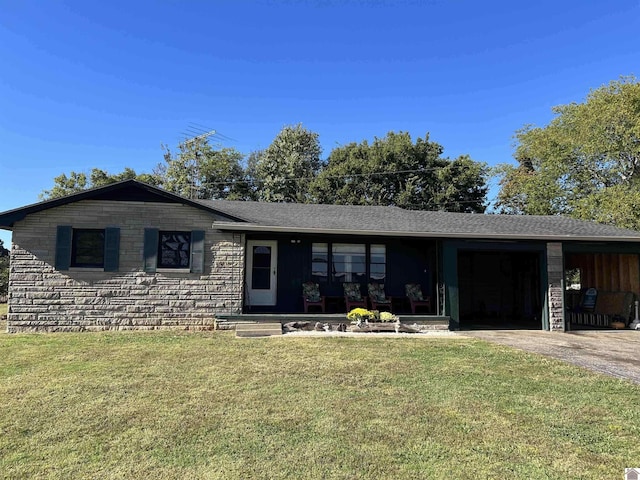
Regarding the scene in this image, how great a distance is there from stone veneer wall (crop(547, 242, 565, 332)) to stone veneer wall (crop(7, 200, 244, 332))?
25.0 ft

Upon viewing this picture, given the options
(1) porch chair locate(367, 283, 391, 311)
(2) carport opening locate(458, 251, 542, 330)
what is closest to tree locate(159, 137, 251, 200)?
(2) carport opening locate(458, 251, 542, 330)

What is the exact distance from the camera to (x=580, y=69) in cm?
1730

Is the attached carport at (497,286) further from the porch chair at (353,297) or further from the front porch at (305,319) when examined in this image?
the porch chair at (353,297)

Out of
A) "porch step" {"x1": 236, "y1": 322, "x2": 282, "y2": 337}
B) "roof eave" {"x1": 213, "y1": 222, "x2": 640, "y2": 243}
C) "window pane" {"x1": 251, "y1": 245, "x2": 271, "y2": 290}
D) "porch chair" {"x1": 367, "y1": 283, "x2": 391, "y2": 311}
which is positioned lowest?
"porch step" {"x1": 236, "y1": 322, "x2": 282, "y2": 337}

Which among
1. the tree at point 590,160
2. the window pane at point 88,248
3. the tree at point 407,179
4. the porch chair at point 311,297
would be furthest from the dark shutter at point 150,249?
the tree at point 590,160

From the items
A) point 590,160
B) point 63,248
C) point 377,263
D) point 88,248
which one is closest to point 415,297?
point 377,263

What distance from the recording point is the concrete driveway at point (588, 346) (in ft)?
19.3

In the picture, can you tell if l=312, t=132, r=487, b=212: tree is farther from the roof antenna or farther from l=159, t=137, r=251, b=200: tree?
the roof antenna

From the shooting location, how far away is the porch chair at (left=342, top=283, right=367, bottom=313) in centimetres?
1041

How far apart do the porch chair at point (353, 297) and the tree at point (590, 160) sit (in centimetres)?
1717

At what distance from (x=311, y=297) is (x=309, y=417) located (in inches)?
263

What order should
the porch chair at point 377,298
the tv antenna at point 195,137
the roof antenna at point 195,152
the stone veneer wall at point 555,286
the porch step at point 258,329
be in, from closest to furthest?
the porch step at point 258,329 → the stone veneer wall at point 555,286 → the porch chair at point 377,298 → the roof antenna at point 195,152 → the tv antenna at point 195,137

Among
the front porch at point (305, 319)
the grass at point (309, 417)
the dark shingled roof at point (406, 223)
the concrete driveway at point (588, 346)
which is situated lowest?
the grass at point (309, 417)

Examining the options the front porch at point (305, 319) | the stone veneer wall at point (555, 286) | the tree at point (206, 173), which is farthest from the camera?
the tree at point (206, 173)
